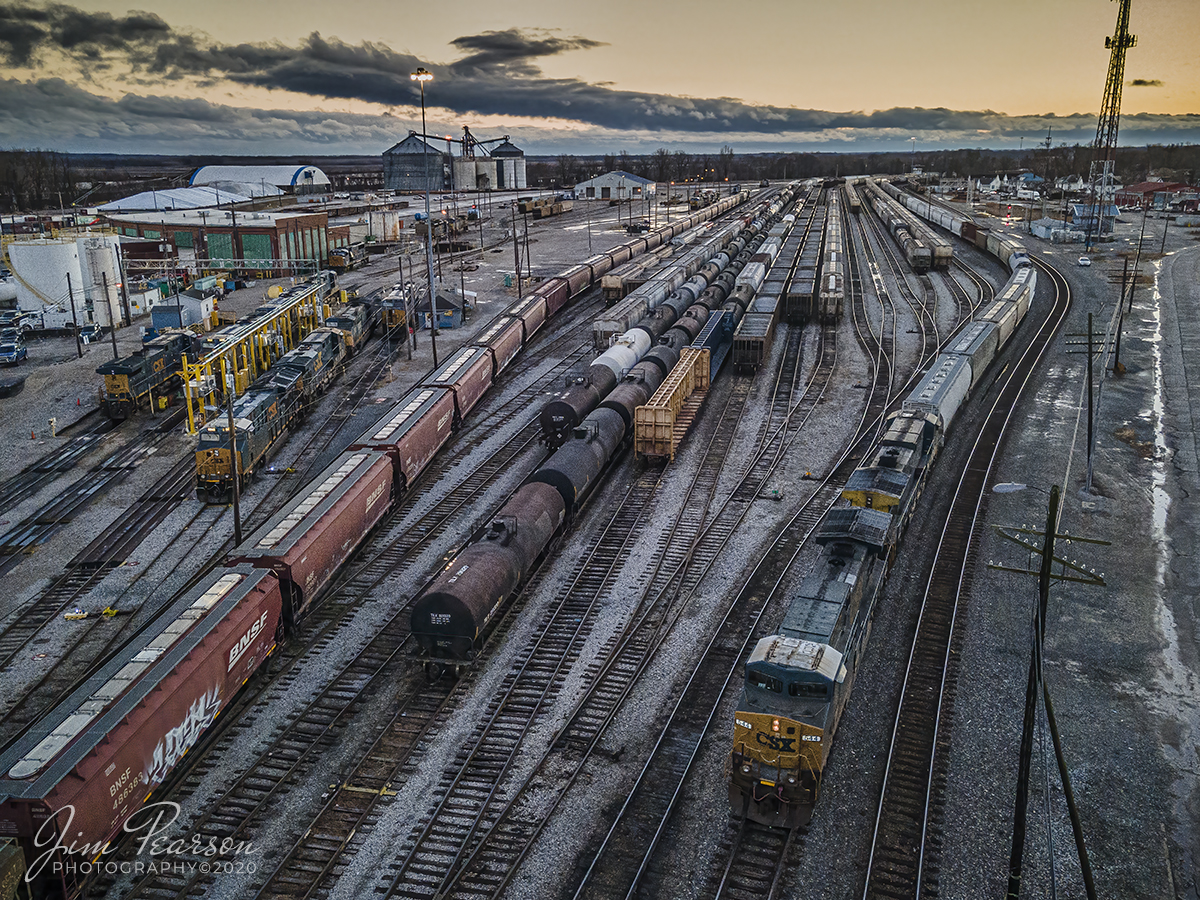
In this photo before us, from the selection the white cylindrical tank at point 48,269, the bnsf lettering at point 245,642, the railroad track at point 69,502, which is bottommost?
the railroad track at point 69,502

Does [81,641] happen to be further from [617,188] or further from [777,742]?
[617,188]

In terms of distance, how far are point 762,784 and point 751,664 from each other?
2.50 metres

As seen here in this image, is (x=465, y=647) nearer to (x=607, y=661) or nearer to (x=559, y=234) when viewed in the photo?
(x=607, y=661)

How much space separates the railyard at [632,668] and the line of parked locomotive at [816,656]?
3.64ft

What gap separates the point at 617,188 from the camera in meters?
172

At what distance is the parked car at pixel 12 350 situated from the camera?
176 ft

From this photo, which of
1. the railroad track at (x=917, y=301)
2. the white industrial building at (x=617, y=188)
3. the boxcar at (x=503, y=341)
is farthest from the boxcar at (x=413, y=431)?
the white industrial building at (x=617, y=188)

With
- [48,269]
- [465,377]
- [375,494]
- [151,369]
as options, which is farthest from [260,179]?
[375,494]

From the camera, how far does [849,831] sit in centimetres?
1758

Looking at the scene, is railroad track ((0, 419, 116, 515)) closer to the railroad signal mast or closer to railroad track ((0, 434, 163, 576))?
railroad track ((0, 434, 163, 576))

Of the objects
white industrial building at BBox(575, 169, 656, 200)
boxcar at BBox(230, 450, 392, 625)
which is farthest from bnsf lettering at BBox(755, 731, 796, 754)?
white industrial building at BBox(575, 169, 656, 200)

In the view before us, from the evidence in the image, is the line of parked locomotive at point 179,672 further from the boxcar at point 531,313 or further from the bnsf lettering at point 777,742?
the boxcar at point 531,313

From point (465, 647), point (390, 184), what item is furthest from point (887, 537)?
point (390, 184)

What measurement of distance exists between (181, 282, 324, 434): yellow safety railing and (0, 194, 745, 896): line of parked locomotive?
11.8 meters
